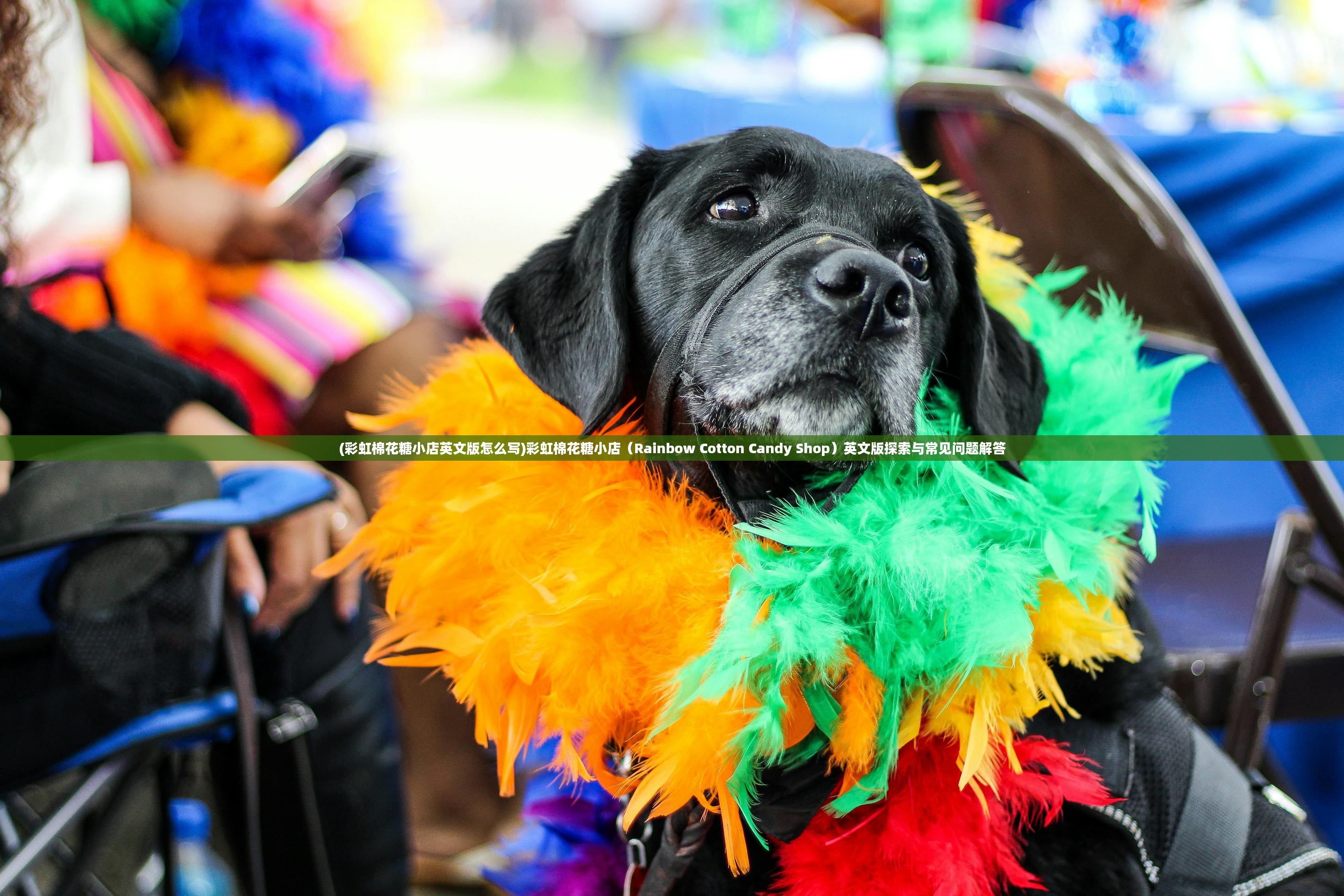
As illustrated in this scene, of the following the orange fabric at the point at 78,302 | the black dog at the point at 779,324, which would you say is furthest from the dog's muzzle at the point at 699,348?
the orange fabric at the point at 78,302

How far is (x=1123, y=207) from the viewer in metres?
1.13

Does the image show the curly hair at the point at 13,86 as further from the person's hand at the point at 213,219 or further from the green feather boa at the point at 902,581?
the green feather boa at the point at 902,581

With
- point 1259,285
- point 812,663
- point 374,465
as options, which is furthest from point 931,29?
point 812,663

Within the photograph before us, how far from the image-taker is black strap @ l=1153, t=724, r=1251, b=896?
805mm

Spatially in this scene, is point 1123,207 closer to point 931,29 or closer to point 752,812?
point 752,812

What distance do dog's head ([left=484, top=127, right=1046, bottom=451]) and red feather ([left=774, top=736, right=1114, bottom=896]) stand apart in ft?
0.95

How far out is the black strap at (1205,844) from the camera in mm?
805

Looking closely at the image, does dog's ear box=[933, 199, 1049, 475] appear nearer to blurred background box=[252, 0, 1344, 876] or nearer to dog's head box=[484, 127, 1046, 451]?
dog's head box=[484, 127, 1046, 451]

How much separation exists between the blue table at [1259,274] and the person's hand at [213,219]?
33.0 inches

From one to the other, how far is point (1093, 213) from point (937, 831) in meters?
0.86

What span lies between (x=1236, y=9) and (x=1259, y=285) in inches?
53.5

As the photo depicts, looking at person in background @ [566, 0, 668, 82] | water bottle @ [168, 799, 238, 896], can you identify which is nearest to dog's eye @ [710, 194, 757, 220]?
water bottle @ [168, 799, 238, 896]

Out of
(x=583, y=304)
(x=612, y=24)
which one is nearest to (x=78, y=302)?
(x=583, y=304)

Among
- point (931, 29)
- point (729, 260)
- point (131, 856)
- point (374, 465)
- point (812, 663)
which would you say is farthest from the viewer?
point (931, 29)
